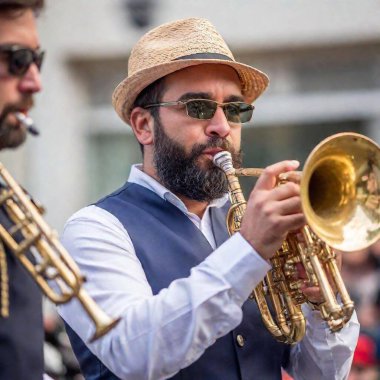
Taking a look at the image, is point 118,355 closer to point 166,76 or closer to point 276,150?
point 166,76

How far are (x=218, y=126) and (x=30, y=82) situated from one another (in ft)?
3.30

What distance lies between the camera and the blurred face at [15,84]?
8.39 ft

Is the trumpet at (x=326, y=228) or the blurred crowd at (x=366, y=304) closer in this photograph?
the trumpet at (x=326, y=228)

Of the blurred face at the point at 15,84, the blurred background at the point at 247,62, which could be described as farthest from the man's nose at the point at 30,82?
the blurred background at the point at 247,62

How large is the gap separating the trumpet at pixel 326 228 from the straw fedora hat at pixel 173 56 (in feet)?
1.47

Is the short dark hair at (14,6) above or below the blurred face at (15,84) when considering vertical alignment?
above

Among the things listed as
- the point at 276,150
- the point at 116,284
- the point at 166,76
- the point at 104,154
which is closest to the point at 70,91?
the point at 104,154

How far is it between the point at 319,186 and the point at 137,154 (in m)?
6.79

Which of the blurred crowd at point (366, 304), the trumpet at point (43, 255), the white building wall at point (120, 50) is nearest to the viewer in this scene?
the trumpet at point (43, 255)

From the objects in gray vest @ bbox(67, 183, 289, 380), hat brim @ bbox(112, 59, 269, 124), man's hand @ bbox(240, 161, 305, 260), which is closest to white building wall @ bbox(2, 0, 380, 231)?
hat brim @ bbox(112, 59, 269, 124)

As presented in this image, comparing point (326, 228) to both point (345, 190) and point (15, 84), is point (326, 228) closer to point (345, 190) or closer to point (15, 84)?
point (345, 190)

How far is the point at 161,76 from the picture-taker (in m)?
3.62

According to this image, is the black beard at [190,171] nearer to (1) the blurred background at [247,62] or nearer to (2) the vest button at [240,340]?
(2) the vest button at [240,340]

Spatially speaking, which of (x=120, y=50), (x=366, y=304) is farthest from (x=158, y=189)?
(x=120, y=50)
